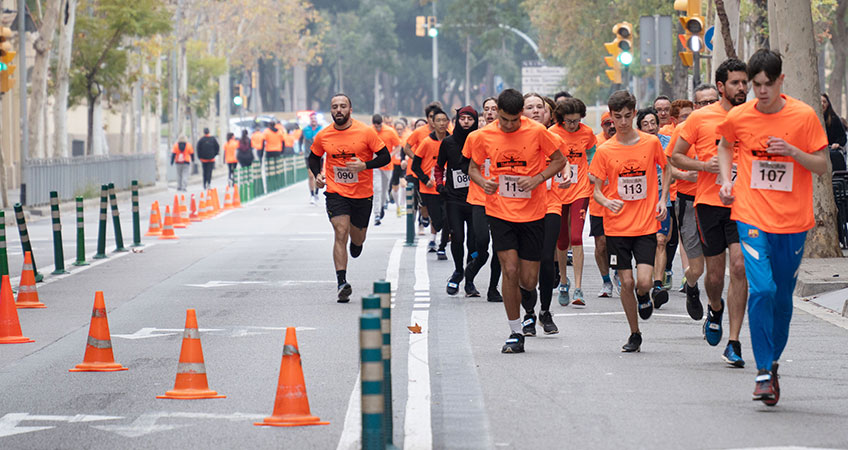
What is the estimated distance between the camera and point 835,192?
62.5 ft

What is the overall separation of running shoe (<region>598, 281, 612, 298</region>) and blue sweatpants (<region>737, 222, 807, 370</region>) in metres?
6.08

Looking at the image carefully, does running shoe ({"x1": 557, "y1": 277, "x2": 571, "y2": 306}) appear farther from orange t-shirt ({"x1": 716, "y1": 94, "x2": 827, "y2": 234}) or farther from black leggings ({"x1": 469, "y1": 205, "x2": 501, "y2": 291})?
orange t-shirt ({"x1": 716, "y1": 94, "x2": 827, "y2": 234})

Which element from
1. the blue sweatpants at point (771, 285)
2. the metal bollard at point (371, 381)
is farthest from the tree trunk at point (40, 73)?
the metal bollard at point (371, 381)

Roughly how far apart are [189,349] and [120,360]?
199 centimetres

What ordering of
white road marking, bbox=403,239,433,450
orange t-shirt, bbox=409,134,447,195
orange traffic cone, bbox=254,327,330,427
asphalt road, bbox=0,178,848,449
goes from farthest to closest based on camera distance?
orange t-shirt, bbox=409,134,447,195, orange traffic cone, bbox=254,327,330,427, asphalt road, bbox=0,178,848,449, white road marking, bbox=403,239,433,450

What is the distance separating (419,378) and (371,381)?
337 centimetres

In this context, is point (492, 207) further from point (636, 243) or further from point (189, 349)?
point (189, 349)

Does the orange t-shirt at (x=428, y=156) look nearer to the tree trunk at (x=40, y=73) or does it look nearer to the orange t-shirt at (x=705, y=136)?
the orange t-shirt at (x=705, y=136)

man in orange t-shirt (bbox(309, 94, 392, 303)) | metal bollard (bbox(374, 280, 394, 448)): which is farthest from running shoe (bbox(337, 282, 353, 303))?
metal bollard (bbox(374, 280, 394, 448))

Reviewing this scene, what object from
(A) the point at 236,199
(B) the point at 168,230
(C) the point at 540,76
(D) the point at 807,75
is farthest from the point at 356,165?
(C) the point at 540,76

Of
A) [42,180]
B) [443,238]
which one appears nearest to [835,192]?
[443,238]

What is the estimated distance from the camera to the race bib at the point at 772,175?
862cm

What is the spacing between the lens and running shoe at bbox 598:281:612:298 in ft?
48.5

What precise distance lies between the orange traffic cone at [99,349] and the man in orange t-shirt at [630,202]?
3.41 metres
